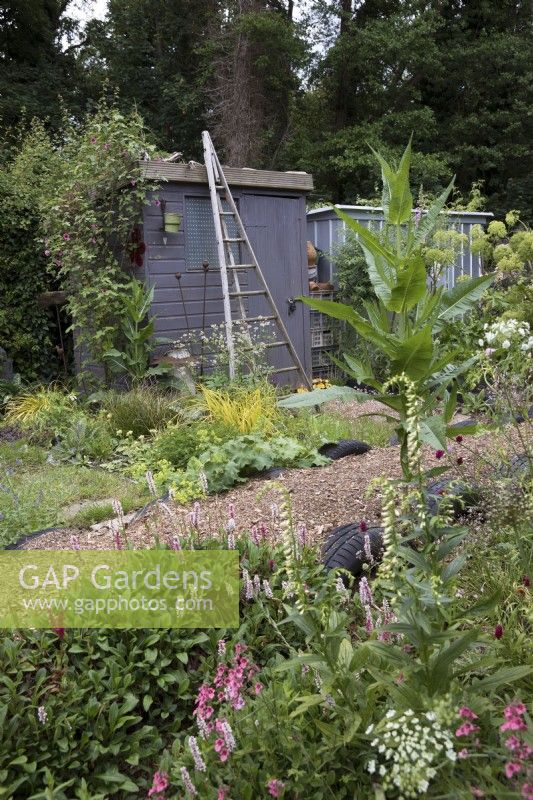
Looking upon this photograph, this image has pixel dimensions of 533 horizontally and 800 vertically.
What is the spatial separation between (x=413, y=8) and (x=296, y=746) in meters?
17.2

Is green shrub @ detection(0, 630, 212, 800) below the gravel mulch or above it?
below

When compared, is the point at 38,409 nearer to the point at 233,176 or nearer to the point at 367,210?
the point at 233,176

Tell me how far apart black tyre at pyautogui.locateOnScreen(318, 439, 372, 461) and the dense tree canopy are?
11157 mm

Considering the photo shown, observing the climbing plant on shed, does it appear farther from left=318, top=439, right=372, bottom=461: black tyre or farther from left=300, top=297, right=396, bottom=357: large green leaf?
left=300, top=297, right=396, bottom=357: large green leaf

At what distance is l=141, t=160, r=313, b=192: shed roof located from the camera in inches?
302

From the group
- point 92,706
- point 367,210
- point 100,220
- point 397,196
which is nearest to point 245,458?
point 397,196

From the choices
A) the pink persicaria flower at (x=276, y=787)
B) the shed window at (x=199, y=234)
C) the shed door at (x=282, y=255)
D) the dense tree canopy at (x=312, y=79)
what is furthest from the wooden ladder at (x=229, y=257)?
the dense tree canopy at (x=312, y=79)

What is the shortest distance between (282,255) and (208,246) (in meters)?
1.13

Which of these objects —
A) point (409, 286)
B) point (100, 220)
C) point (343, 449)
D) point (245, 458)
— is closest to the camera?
point (409, 286)

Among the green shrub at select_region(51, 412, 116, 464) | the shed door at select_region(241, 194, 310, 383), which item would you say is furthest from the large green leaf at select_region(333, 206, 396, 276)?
the shed door at select_region(241, 194, 310, 383)

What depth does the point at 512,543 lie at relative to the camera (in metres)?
2.83

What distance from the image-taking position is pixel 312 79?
16922 mm

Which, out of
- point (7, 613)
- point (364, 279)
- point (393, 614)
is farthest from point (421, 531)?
point (364, 279)

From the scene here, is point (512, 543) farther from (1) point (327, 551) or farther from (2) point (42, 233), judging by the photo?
(2) point (42, 233)
